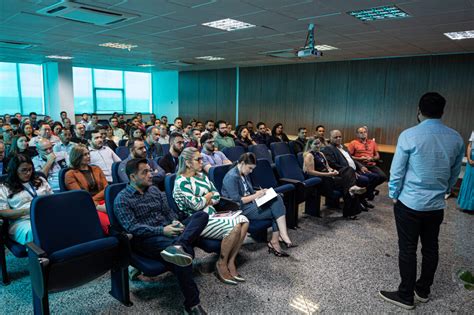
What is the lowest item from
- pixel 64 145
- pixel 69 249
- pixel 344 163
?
pixel 69 249

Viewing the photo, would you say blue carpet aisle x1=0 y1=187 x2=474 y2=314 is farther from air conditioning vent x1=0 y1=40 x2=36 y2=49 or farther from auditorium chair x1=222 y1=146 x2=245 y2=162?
air conditioning vent x1=0 y1=40 x2=36 y2=49

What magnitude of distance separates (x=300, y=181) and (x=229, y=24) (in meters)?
2.87

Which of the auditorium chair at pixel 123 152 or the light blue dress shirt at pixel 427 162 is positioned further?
the auditorium chair at pixel 123 152

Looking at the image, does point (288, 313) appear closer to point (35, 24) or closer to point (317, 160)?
point (317, 160)

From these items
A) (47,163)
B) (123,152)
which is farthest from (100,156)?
(123,152)

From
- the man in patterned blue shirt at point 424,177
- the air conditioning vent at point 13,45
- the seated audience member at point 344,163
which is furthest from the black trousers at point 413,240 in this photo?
the air conditioning vent at point 13,45

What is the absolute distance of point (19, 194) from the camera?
293cm

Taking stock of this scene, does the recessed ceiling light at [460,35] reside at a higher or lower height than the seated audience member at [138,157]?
higher

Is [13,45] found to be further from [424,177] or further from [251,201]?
[424,177]

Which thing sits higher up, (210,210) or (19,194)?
(19,194)

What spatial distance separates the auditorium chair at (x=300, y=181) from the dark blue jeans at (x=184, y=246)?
189 centimetres

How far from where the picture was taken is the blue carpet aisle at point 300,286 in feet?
8.64

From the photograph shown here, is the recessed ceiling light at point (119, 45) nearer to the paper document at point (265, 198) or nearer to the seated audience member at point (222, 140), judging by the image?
the seated audience member at point (222, 140)

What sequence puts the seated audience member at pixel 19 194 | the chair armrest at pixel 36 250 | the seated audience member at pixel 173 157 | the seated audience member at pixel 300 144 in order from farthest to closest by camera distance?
the seated audience member at pixel 300 144 → the seated audience member at pixel 173 157 → the seated audience member at pixel 19 194 → the chair armrest at pixel 36 250
